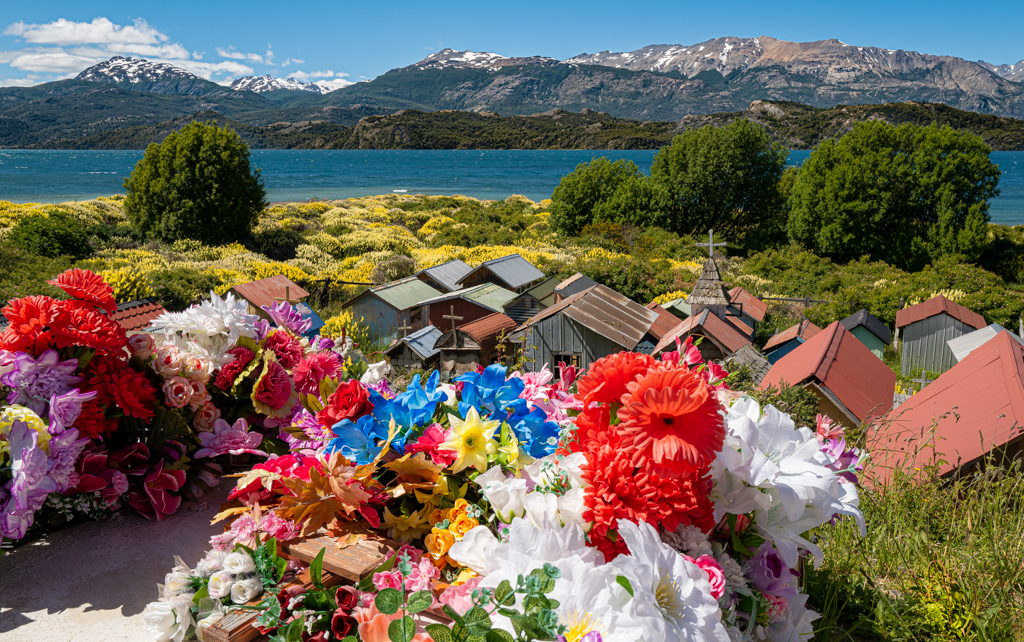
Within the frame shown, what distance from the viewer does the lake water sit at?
66.0 meters

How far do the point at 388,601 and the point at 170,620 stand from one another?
779mm

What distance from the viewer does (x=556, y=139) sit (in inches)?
6639

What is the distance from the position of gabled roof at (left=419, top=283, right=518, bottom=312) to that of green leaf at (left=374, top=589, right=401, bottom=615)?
49.4 ft

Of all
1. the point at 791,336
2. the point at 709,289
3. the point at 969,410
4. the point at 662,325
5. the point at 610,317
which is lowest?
the point at 791,336

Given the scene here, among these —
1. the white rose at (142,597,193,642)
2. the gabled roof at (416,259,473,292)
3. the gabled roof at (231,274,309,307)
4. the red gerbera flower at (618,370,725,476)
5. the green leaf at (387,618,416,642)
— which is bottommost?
the gabled roof at (416,259,473,292)

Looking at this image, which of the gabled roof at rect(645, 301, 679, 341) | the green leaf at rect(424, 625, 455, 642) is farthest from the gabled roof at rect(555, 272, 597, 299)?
the green leaf at rect(424, 625, 455, 642)

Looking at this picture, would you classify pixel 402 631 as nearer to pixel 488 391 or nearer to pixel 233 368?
pixel 488 391

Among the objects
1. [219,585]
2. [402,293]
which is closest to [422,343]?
[402,293]

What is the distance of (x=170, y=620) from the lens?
57.6 inches

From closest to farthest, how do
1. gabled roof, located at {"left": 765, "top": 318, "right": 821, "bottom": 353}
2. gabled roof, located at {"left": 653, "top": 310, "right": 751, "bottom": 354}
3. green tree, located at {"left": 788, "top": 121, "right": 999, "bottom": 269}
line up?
gabled roof, located at {"left": 653, "top": 310, "right": 751, "bottom": 354}
gabled roof, located at {"left": 765, "top": 318, "right": 821, "bottom": 353}
green tree, located at {"left": 788, "top": 121, "right": 999, "bottom": 269}

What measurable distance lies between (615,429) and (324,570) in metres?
0.91

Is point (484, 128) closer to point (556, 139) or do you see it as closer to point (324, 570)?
point (556, 139)

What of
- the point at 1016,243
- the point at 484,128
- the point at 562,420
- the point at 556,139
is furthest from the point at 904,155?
the point at 484,128

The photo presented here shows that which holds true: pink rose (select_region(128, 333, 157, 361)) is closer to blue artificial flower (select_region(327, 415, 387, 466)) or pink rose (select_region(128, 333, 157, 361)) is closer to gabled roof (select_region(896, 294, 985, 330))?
blue artificial flower (select_region(327, 415, 387, 466))
